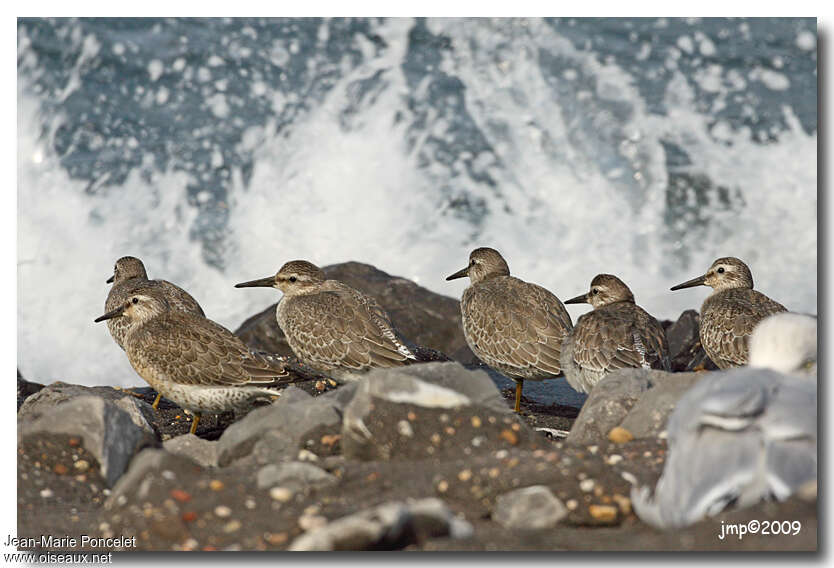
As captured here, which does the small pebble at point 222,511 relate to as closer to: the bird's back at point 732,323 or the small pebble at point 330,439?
the small pebble at point 330,439

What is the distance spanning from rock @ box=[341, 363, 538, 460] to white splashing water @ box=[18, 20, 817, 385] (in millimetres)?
6836

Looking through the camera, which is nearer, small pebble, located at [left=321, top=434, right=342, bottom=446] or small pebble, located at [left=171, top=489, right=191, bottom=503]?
small pebble, located at [left=171, top=489, right=191, bottom=503]

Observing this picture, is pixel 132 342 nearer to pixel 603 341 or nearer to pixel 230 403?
pixel 230 403

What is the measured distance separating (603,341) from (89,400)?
156 inches

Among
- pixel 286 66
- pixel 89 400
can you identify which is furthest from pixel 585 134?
pixel 89 400

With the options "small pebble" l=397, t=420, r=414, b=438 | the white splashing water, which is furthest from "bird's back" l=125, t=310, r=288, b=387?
the white splashing water

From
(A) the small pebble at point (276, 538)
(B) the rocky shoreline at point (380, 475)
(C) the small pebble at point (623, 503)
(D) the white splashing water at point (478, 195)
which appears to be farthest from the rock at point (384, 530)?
(D) the white splashing water at point (478, 195)

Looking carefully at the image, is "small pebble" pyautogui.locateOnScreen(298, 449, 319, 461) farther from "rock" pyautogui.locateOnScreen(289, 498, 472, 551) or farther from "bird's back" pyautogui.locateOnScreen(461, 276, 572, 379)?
"bird's back" pyautogui.locateOnScreen(461, 276, 572, 379)

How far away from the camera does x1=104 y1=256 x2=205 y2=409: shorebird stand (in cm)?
923

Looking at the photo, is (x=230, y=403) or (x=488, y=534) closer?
(x=488, y=534)

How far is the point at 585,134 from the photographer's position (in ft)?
42.1

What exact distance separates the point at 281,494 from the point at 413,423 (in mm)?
894

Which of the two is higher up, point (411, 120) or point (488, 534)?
point (411, 120)

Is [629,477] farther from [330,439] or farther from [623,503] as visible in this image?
[330,439]
